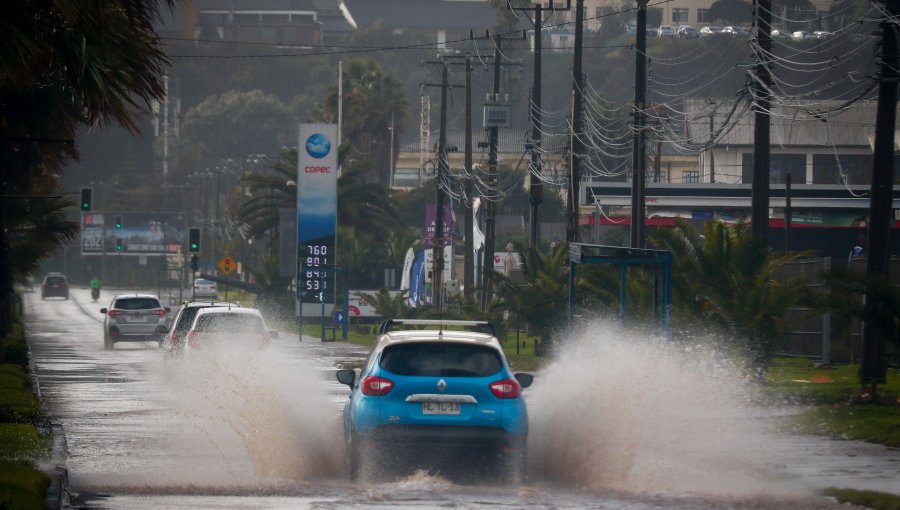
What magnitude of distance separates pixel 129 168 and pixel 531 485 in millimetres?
169681

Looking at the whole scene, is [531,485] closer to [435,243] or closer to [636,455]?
[636,455]

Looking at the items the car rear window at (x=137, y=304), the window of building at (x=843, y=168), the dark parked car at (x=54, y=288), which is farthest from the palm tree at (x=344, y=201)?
the window of building at (x=843, y=168)

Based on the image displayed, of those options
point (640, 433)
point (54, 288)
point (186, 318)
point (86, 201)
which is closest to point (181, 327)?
point (186, 318)

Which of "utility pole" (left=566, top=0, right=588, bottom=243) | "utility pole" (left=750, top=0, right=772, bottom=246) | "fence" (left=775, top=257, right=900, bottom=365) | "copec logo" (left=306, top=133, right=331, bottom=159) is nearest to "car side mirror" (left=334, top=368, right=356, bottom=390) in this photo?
"utility pole" (left=750, top=0, right=772, bottom=246)

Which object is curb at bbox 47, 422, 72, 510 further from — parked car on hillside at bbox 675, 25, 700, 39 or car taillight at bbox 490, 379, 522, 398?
parked car on hillside at bbox 675, 25, 700, 39

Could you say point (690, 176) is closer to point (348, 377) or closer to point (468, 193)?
point (468, 193)

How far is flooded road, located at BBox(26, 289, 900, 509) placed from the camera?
47.6 ft

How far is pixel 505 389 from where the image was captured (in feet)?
49.2

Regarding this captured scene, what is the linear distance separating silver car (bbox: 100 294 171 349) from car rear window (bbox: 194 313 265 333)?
62.2ft

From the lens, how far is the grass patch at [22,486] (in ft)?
39.8

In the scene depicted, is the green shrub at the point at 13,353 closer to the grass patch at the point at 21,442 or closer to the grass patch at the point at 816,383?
the grass patch at the point at 21,442

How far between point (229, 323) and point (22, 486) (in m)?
17.9

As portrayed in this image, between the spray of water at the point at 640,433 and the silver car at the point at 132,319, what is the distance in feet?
95.0

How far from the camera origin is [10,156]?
24.7 metres
